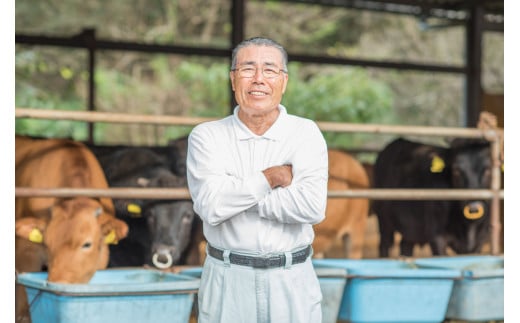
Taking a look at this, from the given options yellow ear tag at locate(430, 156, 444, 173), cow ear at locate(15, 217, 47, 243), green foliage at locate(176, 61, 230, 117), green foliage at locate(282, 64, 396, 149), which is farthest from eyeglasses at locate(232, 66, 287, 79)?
green foliage at locate(282, 64, 396, 149)

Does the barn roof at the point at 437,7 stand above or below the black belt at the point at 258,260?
above

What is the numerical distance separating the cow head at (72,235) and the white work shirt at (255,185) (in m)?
2.09

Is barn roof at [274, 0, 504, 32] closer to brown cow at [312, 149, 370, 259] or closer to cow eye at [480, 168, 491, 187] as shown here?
brown cow at [312, 149, 370, 259]

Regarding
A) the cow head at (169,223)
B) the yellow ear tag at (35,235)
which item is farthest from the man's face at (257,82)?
the cow head at (169,223)

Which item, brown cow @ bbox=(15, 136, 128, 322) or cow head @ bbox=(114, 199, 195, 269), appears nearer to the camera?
brown cow @ bbox=(15, 136, 128, 322)

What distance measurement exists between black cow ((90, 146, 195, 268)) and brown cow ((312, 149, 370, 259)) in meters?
1.26

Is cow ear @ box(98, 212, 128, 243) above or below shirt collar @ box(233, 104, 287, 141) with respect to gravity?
below

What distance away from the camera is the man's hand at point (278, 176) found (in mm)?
2676

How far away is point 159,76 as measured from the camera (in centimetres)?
1725

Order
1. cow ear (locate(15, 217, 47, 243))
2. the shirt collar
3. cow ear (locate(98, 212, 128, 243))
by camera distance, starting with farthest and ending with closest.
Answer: cow ear (locate(98, 212, 128, 243)), cow ear (locate(15, 217, 47, 243)), the shirt collar

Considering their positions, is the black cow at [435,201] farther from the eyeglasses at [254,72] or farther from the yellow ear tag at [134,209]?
the eyeglasses at [254,72]

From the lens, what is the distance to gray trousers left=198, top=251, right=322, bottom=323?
266cm

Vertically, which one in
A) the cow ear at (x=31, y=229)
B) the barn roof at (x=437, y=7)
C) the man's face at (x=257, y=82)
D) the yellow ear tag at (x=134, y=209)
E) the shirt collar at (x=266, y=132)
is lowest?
the cow ear at (x=31, y=229)

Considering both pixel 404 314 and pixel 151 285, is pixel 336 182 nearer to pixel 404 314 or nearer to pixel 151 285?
pixel 404 314
